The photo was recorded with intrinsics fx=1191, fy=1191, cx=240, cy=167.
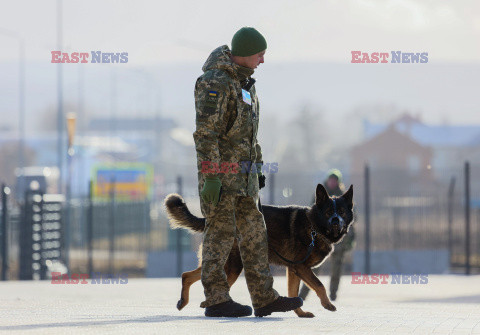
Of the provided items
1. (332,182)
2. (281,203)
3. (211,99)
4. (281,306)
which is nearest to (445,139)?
(281,203)

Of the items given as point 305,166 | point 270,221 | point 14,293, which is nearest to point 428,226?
point 14,293

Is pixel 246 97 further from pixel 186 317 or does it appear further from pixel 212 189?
pixel 186 317

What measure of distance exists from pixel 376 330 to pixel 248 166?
58.9 inches

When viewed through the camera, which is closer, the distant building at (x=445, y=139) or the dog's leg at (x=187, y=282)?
the dog's leg at (x=187, y=282)

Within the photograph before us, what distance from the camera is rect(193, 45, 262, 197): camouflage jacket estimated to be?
803 cm

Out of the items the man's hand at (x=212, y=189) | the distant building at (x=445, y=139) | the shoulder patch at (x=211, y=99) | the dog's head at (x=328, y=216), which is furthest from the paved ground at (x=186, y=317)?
the distant building at (x=445, y=139)

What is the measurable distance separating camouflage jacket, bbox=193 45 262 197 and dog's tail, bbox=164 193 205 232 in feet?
3.37

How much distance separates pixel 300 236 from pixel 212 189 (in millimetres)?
1786

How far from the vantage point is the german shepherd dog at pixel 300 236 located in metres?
9.44

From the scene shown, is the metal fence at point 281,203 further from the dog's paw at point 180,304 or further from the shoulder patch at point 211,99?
the shoulder patch at point 211,99

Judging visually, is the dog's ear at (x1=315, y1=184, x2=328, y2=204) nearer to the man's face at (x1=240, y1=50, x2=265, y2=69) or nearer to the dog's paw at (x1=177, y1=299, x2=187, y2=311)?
the dog's paw at (x1=177, y1=299, x2=187, y2=311)

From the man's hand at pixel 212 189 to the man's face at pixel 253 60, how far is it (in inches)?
34.1

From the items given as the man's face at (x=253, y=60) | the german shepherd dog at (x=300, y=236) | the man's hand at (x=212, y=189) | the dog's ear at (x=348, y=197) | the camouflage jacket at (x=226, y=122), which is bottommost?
the german shepherd dog at (x=300, y=236)

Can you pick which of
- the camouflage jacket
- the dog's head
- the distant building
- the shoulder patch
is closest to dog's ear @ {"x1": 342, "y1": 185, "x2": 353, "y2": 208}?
the dog's head
